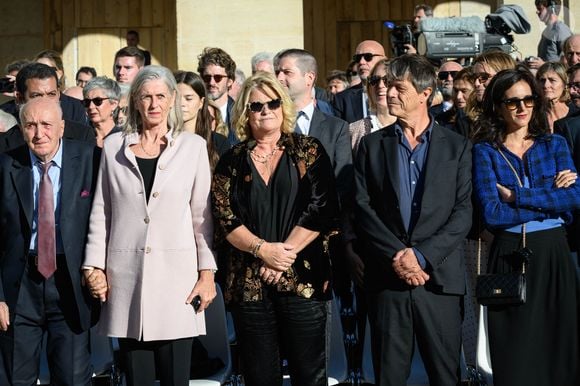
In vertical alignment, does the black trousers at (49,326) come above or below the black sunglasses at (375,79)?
below

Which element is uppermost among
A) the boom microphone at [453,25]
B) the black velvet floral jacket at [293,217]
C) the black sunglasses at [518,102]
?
the boom microphone at [453,25]

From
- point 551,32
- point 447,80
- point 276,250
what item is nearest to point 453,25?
point 447,80

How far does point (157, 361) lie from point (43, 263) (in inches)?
33.9

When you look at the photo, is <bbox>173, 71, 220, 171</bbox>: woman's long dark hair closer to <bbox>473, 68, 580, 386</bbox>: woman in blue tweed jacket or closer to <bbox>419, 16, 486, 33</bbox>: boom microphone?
<bbox>473, 68, 580, 386</bbox>: woman in blue tweed jacket

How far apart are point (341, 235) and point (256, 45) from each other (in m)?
7.43

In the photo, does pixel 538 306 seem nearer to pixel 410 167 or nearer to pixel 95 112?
pixel 410 167

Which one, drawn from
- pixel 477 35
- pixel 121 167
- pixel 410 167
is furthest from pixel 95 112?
pixel 477 35

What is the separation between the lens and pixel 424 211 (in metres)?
6.38

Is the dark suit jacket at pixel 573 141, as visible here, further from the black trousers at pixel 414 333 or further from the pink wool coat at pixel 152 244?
the pink wool coat at pixel 152 244

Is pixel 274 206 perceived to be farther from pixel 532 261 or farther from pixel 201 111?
pixel 532 261

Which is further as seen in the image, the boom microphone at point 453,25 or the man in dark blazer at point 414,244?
the boom microphone at point 453,25

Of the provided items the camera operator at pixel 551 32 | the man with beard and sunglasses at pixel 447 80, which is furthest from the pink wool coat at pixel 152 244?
the camera operator at pixel 551 32

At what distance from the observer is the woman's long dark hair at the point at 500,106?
6711mm

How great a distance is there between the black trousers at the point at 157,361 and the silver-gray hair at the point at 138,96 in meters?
1.21
